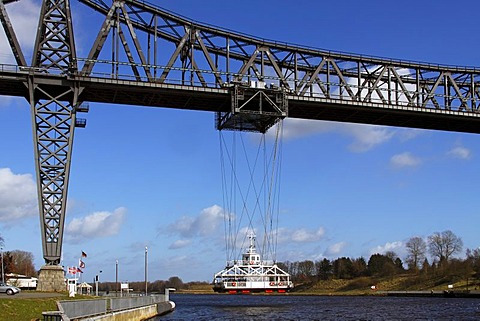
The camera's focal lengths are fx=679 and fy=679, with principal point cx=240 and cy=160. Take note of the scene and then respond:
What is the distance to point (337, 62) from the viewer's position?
77.9m

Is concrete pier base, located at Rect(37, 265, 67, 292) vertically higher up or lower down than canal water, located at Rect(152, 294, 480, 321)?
higher up

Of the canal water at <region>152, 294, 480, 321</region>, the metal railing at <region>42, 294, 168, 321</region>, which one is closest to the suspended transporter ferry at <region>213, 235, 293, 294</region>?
the canal water at <region>152, 294, 480, 321</region>

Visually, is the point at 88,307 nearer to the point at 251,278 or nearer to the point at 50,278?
the point at 50,278

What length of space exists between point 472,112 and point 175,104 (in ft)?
115

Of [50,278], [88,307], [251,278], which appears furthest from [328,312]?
[251,278]

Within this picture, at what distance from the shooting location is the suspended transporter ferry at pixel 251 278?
190 meters

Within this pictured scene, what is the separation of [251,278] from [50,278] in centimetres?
13813

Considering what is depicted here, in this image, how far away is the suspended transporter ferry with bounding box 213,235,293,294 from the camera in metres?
190

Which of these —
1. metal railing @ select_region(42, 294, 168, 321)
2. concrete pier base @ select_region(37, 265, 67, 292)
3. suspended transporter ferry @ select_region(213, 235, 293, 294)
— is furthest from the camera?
suspended transporter ferry @ select_region(213, 235, 293, 294)

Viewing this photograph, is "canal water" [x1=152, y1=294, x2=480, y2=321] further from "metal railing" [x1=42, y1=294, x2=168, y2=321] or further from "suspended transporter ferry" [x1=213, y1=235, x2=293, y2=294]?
"suspended transporter ferry" [x1=213, y1=235, x2=293, y2=294]

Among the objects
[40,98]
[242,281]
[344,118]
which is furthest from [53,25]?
[242,281]

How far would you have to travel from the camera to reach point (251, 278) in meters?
192

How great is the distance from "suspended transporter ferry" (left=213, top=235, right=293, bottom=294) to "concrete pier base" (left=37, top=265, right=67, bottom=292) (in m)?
133

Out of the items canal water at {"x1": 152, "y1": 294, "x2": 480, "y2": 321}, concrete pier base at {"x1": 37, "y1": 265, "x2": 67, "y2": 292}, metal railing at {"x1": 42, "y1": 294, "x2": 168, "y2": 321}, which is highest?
concrete pier base at {"x1": 37, "y1": 265, "x2": 67, "y2": 292}
